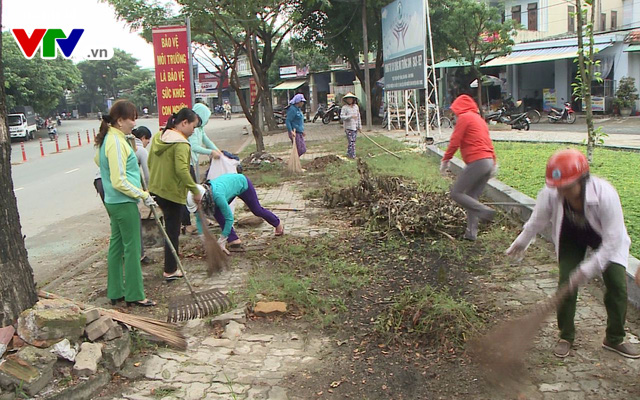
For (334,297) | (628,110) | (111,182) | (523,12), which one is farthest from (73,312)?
(523,12)

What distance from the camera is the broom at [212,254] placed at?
206 inches

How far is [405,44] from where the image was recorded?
51.8ft

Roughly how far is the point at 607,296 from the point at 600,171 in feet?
18.8

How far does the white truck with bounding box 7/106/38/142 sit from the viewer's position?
29750mm

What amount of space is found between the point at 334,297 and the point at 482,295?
1.17 metres

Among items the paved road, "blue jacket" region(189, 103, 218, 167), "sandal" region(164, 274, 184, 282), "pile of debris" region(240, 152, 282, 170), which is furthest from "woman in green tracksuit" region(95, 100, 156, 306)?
"pile of debris" region(240, 152, 282, 170)

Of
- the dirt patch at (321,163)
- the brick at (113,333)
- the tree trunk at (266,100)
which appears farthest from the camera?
the tree trunk at (266,100)

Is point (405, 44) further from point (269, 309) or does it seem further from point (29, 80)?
point (29, 80)

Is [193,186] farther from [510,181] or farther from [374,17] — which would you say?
[374,17]

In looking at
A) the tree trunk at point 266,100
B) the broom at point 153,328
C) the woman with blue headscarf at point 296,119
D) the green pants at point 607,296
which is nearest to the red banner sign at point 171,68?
the woman with blue headscarf at point 296,119

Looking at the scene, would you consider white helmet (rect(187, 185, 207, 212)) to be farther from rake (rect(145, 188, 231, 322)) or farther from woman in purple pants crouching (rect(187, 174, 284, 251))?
rake (rect(145, 188, 231, 322))

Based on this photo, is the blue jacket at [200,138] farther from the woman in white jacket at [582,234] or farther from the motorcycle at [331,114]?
the motorcycle at [331,114]

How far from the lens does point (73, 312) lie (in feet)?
11.5

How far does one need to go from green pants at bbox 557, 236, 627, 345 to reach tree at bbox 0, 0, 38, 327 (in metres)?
3.35
